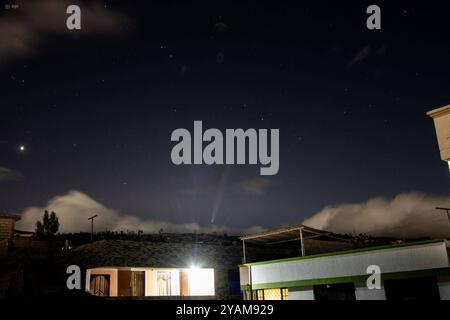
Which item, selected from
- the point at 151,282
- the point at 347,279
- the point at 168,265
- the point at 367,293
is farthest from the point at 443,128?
the point at 151,282

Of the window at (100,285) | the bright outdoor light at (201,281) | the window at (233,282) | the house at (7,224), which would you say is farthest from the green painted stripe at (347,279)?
the house at (7,224)

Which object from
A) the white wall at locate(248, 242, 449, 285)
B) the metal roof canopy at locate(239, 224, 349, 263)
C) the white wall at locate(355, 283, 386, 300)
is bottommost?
the white wall at locate(355, 283, 386, 300)

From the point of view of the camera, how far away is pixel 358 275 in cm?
2014

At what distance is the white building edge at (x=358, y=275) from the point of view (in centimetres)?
1777

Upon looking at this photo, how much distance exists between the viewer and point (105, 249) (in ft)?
96.9

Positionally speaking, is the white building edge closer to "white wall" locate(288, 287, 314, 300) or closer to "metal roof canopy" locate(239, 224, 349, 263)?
"white wall" locate(288, 287, 314, 300)

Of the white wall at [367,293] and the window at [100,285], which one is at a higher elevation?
the window at [100,285]

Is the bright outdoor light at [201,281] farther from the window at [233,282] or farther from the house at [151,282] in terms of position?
the window at [233,282]

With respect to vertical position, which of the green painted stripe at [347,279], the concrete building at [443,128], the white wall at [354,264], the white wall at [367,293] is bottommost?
the white wall at [367,293]

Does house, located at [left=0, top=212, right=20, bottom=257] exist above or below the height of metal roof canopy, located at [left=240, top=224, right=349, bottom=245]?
above

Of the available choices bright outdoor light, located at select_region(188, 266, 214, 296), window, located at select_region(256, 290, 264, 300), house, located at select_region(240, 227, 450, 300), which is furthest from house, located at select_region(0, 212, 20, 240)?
window, located at select_region(256, 290, 264, 300)

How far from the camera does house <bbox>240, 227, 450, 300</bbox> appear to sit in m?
17.8
